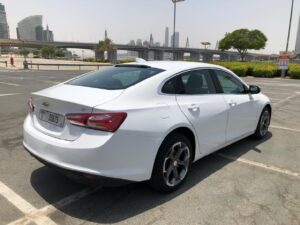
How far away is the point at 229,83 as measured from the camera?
4625 millimetres

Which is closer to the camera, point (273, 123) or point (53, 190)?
point (53, 190)

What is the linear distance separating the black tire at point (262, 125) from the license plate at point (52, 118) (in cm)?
382

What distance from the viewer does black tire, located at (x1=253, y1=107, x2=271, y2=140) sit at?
17.8 ft

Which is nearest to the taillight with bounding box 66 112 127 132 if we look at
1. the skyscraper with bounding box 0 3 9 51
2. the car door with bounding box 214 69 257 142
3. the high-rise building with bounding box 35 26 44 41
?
the car door with bounding box 214 69 257 142

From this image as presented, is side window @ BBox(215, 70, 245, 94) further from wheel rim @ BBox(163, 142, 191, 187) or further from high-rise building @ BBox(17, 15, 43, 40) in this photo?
high-rise building @ BBox(17, 15, 43, 40)

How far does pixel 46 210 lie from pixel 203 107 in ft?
7.38

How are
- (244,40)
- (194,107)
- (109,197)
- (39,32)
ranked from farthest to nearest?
(39,32)
(244,40)
(194,107)
(109,197)

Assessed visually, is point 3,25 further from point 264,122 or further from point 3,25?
point 264,122

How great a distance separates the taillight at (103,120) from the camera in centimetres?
270

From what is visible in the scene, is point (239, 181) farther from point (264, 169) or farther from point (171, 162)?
point (171, 162)

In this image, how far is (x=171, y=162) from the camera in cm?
337

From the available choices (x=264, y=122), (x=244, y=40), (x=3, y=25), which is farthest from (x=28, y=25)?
(x=264, y=122)

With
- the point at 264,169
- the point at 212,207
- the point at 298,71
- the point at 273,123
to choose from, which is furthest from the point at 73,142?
the point at 298,71

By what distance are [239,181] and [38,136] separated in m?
2.59
